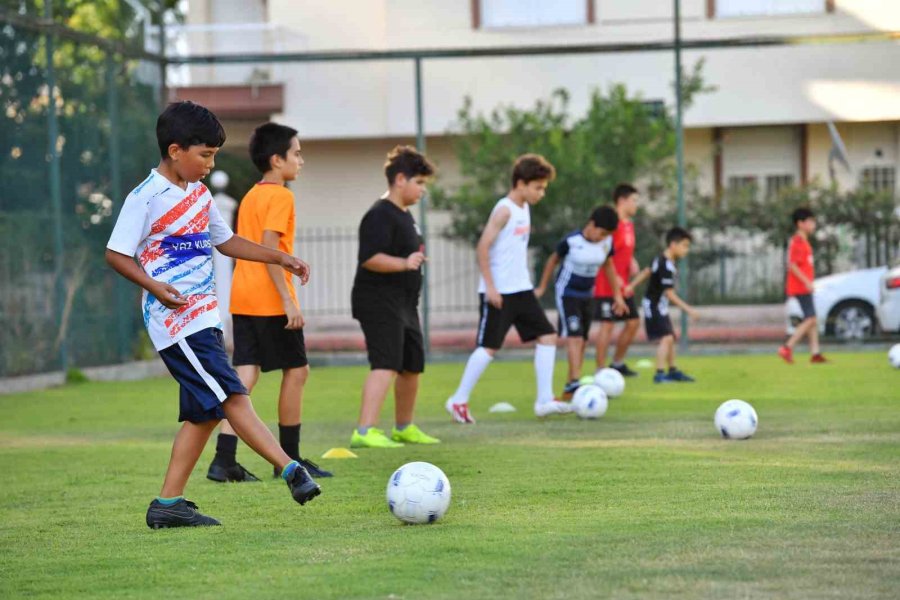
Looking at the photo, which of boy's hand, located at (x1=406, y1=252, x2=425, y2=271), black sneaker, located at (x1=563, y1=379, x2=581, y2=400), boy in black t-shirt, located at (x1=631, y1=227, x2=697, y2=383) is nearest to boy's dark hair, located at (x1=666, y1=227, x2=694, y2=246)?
boy in black t-shirt, located at (x1=631, y1=227, x2=697, y2=383)

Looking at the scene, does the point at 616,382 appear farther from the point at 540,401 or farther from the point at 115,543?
the point at 115,543

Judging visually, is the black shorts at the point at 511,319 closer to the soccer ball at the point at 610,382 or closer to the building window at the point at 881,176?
the soccer ball at the point at 610,382

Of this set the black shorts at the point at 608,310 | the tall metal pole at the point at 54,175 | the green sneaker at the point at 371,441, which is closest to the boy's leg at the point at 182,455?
the green sneaker at the point at 371,441

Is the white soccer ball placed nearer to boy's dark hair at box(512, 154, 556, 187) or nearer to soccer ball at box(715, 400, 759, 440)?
boy's dark hair at box(512, 154, 556, 187)

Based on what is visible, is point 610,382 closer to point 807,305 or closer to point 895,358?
point 895,358

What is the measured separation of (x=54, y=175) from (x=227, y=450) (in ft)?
29.8

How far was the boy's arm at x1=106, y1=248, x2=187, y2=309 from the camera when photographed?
6.23 meters

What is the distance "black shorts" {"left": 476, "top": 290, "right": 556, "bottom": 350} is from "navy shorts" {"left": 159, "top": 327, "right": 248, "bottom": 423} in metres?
5.22

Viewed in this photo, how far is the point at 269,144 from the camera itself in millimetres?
8609

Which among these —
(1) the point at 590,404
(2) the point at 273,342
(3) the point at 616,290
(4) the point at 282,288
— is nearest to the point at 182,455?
(4) the point at 282,288

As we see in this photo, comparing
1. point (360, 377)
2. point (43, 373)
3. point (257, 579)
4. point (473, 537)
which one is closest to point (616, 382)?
point (360, 377)

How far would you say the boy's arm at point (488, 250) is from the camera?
37.2 feet

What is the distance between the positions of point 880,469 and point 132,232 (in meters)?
3.96

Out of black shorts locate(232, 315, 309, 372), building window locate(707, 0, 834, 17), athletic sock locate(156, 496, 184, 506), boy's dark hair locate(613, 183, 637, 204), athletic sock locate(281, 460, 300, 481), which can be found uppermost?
building window locate(707, 0, 834, 17)
